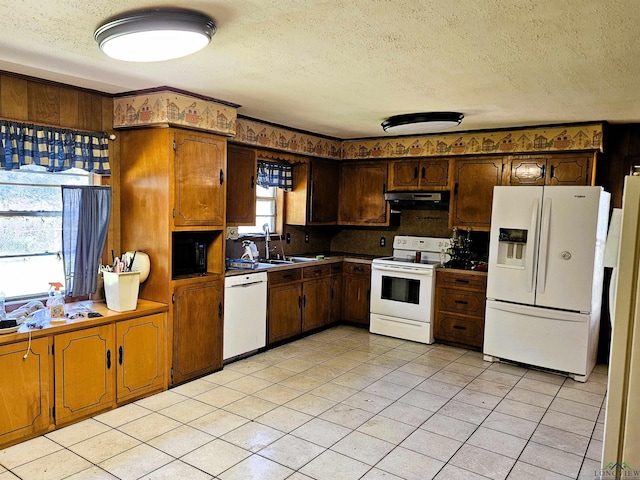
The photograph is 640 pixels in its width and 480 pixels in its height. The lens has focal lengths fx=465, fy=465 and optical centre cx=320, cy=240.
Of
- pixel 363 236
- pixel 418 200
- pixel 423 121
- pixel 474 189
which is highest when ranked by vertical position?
pixel 423 121

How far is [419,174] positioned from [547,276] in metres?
1.91

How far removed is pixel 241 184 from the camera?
15.6ft

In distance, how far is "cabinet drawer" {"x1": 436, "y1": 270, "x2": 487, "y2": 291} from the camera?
5023 millimetres

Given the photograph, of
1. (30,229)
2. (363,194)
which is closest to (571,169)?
(363,194)

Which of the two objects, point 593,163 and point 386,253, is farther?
point 386,253

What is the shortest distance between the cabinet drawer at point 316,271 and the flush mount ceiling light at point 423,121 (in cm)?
184

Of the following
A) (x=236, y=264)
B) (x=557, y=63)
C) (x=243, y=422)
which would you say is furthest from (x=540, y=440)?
(x=236, y=264)

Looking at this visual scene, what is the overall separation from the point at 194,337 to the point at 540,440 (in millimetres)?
2767

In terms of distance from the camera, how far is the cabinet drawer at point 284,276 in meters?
4.88

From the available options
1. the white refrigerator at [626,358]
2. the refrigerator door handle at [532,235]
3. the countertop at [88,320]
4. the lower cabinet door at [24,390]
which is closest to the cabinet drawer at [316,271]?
the countertop at [88,320]

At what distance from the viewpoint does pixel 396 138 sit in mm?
5695

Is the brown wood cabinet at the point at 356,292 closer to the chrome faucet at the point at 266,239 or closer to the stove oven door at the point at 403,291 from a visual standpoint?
the stove oven door at the point at 403,291

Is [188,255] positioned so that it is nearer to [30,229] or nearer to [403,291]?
[30,229]

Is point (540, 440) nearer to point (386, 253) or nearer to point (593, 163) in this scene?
point (593, 163)
